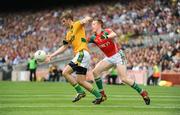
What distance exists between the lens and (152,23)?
38.2 meters

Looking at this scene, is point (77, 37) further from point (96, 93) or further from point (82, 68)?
point (96, 93)

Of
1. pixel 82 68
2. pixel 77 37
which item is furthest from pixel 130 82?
pixel 77 37

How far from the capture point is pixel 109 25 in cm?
4125

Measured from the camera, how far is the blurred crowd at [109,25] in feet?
118

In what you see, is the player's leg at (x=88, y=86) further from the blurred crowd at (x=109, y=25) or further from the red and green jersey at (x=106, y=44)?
the blurred crowd at (x=109, y=25)

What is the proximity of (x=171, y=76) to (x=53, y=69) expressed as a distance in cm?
861

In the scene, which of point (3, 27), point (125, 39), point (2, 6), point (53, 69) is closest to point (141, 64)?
point (125, 39)

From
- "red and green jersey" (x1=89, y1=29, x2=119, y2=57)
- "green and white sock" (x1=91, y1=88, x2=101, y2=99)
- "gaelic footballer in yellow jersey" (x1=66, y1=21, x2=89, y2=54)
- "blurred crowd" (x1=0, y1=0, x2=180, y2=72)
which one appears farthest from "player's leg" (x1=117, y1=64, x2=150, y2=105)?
"blurred crowd" (x1=0, y1=0, x2=180, y2=72)

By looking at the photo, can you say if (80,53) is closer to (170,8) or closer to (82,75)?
(82,75)

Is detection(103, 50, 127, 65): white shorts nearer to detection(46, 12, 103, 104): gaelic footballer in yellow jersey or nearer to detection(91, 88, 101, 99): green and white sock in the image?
detection(46, 12, 103, 104): gaelic footballer in yellow jersey

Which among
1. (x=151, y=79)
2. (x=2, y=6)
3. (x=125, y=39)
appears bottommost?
(x=151, y=79)

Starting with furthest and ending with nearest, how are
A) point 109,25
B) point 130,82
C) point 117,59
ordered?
point 109,25 → point 117,59 → point 130,82

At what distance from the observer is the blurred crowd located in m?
36.1

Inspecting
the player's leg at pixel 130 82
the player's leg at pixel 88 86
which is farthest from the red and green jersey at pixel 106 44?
the player's leg at pixel 88 86
